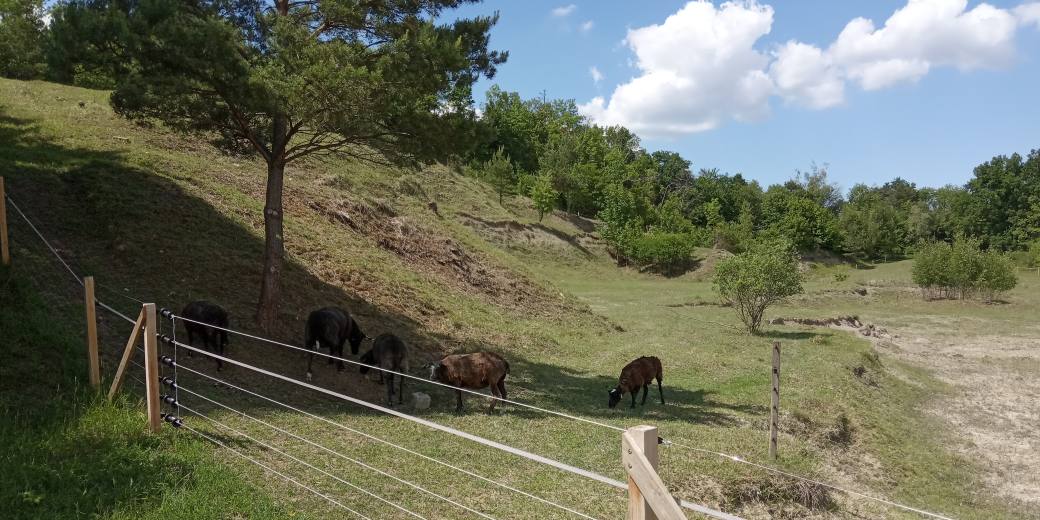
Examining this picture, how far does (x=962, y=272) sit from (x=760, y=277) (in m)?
27.0

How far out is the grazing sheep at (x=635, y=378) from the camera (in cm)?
1418

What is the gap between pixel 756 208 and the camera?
343 feet

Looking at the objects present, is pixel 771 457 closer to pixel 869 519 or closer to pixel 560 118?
pixel 869 519

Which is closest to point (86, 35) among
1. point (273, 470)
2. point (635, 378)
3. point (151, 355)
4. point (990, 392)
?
point (151, 355)

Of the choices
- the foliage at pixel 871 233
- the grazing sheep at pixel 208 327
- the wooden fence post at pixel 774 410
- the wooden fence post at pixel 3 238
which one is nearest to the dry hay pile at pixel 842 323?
the wooden fence post at pixel 774 410

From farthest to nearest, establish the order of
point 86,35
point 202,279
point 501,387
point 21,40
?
point 21,40
point 202,279
point 501,387
point 86,35

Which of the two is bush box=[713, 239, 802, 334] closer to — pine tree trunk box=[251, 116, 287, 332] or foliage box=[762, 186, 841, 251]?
pine tree trunk box=[251, 116, 287, 332]

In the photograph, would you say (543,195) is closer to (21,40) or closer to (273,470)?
(21,40)

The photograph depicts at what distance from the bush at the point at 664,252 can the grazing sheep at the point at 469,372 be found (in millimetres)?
51288

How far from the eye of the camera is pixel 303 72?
34.4 ft

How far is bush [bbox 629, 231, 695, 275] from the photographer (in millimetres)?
61969

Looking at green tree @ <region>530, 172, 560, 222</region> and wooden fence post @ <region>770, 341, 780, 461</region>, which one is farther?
green tree @ <region>530, 172, 560, 222</region>

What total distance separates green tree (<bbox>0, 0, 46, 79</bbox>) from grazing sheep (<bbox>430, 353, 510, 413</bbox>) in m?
34.3

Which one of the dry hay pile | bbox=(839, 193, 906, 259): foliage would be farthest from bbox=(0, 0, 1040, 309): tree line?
bbox=(839, 193, 906, 259): foliage
